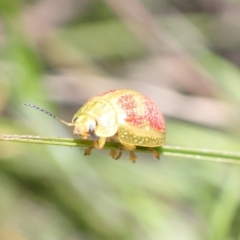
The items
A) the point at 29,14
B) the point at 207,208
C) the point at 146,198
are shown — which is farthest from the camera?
the point at 29,14

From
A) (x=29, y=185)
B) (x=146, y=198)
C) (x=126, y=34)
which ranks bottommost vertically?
(x=29, y=185)

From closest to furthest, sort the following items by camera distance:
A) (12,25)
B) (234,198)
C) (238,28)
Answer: (234,198), (12,25), (238,28)

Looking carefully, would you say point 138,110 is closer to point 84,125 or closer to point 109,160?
point 84,125

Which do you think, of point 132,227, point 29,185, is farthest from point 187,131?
point 29,185

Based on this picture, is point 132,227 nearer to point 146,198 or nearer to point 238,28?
point 146,198

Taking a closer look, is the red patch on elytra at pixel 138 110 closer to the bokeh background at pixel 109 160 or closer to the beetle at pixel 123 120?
the beetle at pixel 123 120

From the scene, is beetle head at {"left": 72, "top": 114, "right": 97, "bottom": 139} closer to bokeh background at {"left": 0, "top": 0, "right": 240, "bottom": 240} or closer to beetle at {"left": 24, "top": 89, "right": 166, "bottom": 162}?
beetle at {"left": 24, "top": 89, "right": 166, "bottom": 162}
